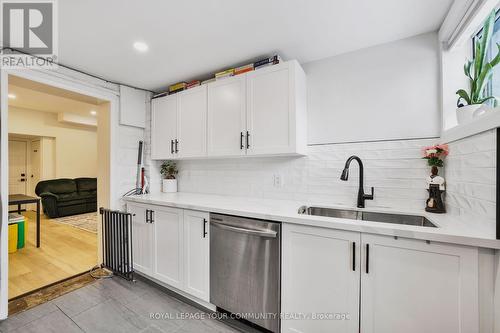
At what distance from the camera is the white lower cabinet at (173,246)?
186 centimetres

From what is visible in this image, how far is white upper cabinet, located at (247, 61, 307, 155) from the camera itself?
186cm

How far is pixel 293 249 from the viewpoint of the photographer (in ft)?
4.75

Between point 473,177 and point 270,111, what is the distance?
1.40 m

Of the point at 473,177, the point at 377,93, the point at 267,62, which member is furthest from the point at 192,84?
the point at 473,177

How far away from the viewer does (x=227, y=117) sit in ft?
7.22

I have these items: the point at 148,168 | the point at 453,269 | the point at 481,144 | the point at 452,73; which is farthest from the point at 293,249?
the point at 148,168

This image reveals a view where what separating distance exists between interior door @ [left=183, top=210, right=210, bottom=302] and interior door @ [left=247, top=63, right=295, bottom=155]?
766mm

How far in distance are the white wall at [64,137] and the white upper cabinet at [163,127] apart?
14.5ft

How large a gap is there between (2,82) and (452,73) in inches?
135

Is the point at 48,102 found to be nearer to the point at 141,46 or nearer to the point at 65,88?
the point at 65,88

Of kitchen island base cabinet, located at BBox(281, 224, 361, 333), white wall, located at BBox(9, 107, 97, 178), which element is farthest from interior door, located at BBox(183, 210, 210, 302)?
white wall, located at BBox(9, 107, 97, 178)

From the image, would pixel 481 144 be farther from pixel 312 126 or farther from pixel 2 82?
pixel 2 82

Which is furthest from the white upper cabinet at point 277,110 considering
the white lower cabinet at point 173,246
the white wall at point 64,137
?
the white wall at point 64,137

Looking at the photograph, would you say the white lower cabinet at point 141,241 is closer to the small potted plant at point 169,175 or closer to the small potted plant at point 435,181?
the small potted plant at point 169,175
